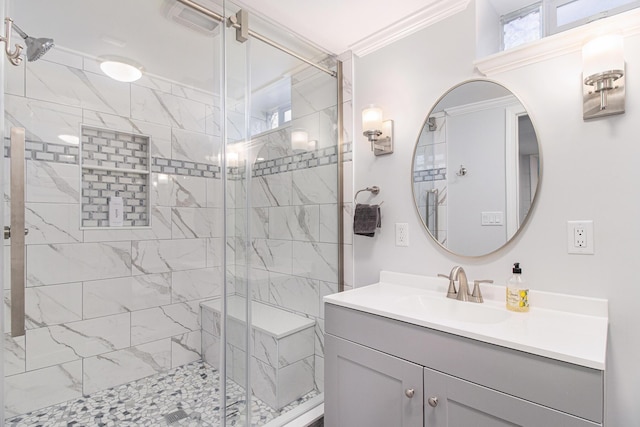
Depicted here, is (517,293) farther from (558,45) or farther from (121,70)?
(121,70)

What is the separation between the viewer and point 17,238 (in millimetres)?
1305

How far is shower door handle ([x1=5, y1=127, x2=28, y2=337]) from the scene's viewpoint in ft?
4.23

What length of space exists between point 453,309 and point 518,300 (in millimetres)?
270

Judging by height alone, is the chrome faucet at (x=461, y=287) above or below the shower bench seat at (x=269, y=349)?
above

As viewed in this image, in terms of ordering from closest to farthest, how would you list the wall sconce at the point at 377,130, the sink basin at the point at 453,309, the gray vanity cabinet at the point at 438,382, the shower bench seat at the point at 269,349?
the gray vanity cabinet at the point at 438,382 → the sink basin at the point at 453,309 → the shower bench seat at the point at 269,349 → the wall sconce at the point at 377,130

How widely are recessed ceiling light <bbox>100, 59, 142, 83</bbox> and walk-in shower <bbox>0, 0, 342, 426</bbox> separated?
3 cm

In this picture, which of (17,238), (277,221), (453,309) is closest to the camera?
(17,238)

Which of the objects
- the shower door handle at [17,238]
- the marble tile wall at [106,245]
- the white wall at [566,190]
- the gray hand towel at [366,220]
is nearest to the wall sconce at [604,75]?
the white wall at [566,190]

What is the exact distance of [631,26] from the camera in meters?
1.10

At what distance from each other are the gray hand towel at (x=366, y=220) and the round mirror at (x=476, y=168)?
25 centimetres

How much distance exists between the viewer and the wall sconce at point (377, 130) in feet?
5.78

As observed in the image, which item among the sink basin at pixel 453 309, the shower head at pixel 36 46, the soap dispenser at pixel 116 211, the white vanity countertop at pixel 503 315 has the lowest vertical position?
the sink basin at pixel 453 309

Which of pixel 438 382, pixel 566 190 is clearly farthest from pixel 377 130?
pixel 438 382

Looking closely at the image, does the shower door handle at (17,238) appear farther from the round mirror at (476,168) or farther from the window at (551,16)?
the window at (551,16)
